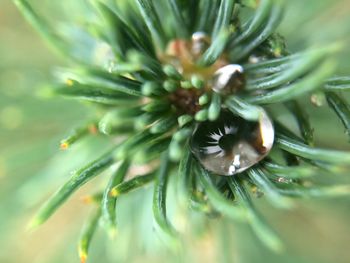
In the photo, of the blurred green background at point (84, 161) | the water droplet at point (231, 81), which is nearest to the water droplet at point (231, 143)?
the water droplet at point (231, 81)

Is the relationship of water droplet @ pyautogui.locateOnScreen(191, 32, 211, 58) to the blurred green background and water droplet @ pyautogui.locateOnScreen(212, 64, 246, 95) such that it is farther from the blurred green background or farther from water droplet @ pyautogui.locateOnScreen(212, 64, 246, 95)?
the blurred green background

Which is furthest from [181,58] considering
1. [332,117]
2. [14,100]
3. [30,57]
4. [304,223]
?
[304,223]

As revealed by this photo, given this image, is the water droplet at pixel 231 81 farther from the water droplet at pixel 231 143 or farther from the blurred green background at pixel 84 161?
the blurred green background at pixel 84 161

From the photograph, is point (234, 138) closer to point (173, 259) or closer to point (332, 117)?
point (332, 117)

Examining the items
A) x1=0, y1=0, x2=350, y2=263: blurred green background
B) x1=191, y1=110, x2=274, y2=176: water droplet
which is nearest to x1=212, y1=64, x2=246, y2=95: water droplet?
x1=191, y1=110, x2=274, y2=176: water droplet

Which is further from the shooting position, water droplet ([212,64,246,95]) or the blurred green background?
the blurred green background

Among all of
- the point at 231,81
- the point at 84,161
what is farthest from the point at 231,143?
the point at 84,161

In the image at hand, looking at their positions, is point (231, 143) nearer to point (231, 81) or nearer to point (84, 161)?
point (231, 81)
